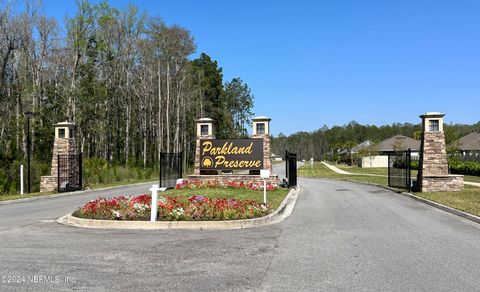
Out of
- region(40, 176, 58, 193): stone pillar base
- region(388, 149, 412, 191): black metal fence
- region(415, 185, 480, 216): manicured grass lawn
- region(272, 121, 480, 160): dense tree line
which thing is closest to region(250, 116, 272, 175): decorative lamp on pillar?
region(388, 149, 412, 191): black metal fence

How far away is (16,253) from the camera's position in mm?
7723

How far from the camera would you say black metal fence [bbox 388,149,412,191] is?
859 inches

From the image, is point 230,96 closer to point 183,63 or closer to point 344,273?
point 183,63

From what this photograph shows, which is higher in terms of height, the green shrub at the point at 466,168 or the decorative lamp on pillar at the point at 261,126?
the decorative lamp on pillar at the point at 261,126

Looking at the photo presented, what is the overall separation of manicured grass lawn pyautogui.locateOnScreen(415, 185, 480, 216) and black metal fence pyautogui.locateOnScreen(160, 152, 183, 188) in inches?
489

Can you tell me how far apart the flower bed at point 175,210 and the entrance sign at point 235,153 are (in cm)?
1084

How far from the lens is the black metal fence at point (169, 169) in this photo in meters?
22.4

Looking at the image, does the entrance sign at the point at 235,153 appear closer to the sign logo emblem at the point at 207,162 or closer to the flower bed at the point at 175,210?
the sign logo emblem at the point at 207,162

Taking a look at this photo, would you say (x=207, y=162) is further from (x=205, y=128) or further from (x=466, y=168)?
(x=466, y=168)

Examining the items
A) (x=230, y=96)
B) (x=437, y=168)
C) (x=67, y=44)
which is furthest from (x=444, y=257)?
(x=230, y=96)

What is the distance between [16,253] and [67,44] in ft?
128

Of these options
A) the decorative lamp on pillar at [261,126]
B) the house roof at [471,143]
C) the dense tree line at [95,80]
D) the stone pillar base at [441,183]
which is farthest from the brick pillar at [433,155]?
the house roof at [471,143]

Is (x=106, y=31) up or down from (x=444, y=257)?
up

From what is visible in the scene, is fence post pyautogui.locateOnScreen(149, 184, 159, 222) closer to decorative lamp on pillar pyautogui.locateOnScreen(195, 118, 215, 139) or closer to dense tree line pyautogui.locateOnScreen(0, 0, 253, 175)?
decorative lamp on pillar pyautogui.locateOnScreen(195, 118, 215, 139)
